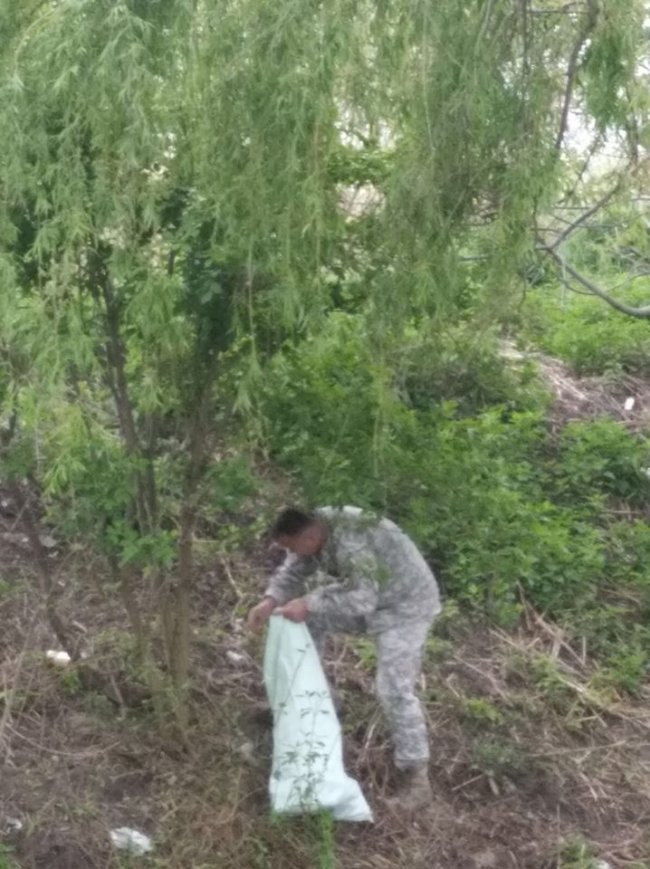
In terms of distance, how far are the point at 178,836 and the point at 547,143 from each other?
10.3 ft

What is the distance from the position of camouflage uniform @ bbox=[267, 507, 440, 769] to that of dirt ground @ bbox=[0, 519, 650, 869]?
47cm

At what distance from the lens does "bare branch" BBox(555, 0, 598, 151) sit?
5.10m

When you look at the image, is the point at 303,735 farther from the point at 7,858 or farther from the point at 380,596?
the point at 7,858

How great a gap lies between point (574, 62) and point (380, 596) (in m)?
2.28

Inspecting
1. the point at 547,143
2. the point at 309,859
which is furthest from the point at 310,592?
the point at 547,143

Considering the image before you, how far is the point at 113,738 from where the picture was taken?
6582 mm


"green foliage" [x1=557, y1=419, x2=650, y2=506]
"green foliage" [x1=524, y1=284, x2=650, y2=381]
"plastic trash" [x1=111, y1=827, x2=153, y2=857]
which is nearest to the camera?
"plastic trash" [x1=111, y1=827, x2=153, y2=857]

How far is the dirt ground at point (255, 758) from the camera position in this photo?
6.16 m

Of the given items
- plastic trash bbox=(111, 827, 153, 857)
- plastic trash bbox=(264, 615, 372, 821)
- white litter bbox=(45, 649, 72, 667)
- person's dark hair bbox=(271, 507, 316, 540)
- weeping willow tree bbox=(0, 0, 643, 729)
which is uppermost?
weeping willow tree bbox=(0, 0, 643, 729)

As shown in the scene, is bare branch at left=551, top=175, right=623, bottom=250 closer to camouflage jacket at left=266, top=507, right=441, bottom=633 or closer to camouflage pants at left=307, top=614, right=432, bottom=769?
camouflage jacket at left=266, top=507, right=441, bottom=633

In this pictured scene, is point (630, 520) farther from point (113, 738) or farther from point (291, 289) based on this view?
point (291, 289)

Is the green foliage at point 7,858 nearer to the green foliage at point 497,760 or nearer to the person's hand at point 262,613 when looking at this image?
the person's hand at point 262,613

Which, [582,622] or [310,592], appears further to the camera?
[582,622]

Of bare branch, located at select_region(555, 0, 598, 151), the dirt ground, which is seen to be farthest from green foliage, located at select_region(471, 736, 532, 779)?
bare branch, located at select_region(555, 0, 598, 151)
